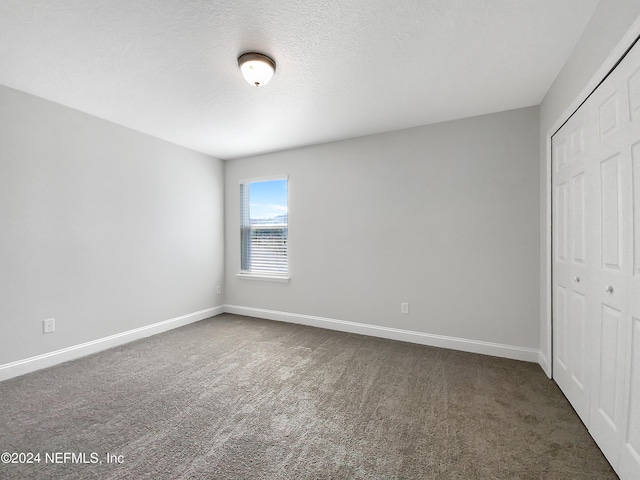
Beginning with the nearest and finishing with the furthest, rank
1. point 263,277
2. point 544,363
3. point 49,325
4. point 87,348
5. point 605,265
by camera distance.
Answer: point 605,265 < point 544,363 < point 49,325 < point 87,348 < point 263,277

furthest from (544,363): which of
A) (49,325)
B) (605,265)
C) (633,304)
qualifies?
(49,325)

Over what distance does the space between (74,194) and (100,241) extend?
1.82ft

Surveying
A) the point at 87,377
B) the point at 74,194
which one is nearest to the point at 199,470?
the point at 87,377

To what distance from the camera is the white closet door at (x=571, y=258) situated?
6.23ft

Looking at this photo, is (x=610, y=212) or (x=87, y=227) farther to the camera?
(x=87, y=227)

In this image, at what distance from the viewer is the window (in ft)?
Answer: 14.3

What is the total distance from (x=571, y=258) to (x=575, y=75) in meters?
1.32

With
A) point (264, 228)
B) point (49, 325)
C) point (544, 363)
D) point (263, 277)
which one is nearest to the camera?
point (544, 363)

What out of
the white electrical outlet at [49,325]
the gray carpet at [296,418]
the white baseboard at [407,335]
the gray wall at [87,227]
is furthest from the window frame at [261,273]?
the white electrical outlet at [49,325]

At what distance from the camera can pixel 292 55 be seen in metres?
2.07

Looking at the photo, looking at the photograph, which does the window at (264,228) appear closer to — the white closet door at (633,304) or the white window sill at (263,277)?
the white window sill at (263,277)

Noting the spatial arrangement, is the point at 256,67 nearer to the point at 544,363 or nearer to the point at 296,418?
the point at 296,418

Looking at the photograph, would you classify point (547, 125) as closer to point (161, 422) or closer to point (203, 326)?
point (161, 422)

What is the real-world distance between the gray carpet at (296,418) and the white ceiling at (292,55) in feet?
8.55
